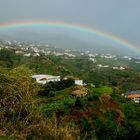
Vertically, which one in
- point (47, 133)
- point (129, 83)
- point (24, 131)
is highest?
point (24, 131)

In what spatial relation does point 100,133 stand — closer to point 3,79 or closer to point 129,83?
point 3,79

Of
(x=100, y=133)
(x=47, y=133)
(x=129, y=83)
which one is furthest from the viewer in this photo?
(x=129, y=83)

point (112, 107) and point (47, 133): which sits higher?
point (47, 133)

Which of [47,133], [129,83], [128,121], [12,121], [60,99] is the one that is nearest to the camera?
[12,121]

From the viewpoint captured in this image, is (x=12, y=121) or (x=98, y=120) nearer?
(x=12, y=121)

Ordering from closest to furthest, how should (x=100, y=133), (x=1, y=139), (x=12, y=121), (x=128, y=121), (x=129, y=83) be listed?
(x=1, y=139) → (x=12, y=121) → (x=100, y=133) → (x=128, y=121) → (x=129, y=83)

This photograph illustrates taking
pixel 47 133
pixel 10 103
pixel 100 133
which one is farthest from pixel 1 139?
pixel 100 133

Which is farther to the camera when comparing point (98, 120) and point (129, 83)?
point (129, 83)

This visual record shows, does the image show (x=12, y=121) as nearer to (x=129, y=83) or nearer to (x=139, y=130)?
(x=139, y=130)

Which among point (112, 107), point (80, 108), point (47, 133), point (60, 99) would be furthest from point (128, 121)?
point (47, 133)
